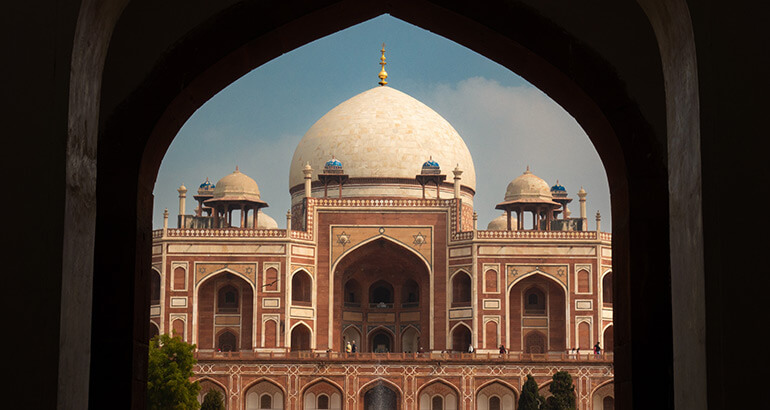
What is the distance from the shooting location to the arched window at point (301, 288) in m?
30.5

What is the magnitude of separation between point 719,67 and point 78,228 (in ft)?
5.59

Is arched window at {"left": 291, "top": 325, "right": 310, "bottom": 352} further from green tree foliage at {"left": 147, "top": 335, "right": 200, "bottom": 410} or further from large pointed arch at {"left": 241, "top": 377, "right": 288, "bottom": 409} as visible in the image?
green tree foliage at {"left": 147, "top": 335, "right": 200, "bottom": 410}

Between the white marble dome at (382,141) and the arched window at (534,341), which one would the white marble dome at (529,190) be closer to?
the white marble dome at (382,141)

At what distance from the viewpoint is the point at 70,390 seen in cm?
285

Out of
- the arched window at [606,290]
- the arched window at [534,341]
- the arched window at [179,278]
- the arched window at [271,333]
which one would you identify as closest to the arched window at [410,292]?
the arched window at [534,341]

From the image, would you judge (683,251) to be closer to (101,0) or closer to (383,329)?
(101,0)

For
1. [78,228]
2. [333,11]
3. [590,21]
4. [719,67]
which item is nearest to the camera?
[719,67]

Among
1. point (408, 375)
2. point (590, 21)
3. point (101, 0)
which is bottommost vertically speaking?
point (408, 375)

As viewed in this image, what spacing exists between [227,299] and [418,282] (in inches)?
212

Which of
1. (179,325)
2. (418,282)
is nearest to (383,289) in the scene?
(418,282)

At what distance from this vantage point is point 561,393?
2611 cm

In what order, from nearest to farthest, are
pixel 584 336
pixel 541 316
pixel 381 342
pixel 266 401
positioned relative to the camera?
pixel 266 401, pixel 584 336, pixel 541 316, pixel 381 342

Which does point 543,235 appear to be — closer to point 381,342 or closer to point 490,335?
point 490,335

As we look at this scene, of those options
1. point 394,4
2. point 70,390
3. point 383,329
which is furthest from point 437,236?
point 70,390
